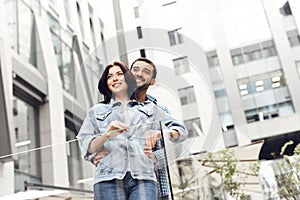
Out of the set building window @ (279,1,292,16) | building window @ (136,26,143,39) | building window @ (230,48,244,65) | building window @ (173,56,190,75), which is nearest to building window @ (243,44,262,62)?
building window @ (230,48,244,65)

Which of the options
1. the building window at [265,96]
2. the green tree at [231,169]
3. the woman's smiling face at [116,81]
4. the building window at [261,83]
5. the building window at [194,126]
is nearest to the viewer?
the woman's smiling face at [116,81]

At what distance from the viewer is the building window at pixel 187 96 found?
291 centimetres

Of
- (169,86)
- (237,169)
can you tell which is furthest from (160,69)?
(237,169)

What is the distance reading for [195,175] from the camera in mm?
1699

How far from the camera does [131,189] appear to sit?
1262 mm

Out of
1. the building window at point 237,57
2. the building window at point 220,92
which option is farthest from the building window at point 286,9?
the building window at point 220,92

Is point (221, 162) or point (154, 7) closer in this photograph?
point (221, 162)

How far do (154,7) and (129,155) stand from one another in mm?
3325

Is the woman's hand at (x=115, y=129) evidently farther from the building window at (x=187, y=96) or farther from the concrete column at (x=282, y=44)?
the concrete column at (x=282, y=44)

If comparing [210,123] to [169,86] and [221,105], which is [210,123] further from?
[221,105]

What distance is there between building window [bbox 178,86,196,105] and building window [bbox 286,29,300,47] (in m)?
2.32

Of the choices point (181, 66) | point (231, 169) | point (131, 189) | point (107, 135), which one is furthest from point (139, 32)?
point (131, 189)

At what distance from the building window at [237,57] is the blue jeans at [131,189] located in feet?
12.4

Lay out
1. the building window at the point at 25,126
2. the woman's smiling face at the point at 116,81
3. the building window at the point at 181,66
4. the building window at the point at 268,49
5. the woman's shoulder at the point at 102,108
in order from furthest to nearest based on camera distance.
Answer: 1. the building window at the point at 268,49
2. the building window at the point at 25,126
3. the building window at the point at 181,66
4. the woman's smiling face at the point at 116,81
5. the woman's shoulder at the point at 102,108
